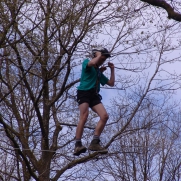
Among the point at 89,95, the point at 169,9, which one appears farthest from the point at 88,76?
the point at 169,9

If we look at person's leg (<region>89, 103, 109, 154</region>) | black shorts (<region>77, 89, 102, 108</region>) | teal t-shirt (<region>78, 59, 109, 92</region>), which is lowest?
person's leg (<region>89, 103, 109, 154</region>)

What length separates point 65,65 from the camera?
1056 centimetres

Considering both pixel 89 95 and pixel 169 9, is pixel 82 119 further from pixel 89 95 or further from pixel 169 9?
pixel 169 9

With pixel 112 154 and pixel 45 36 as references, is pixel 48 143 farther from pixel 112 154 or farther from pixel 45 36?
pixel 45 36

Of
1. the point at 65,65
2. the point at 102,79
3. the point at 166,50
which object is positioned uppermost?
the point at 166,50

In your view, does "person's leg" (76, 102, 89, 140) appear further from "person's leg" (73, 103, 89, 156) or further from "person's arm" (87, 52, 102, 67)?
"person's arm" (87, 52, 102, 67)

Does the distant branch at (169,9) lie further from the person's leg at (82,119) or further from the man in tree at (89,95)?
the person's leg at (82,119)

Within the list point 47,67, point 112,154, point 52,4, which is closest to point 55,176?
point 112,154

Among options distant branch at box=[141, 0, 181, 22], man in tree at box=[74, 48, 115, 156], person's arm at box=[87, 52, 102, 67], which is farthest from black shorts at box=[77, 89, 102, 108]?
distant branch at box=[141, 0, 181, 22]

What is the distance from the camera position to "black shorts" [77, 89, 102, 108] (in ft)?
22.2

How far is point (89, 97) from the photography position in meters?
6.83

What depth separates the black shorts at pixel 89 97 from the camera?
6.78 metres

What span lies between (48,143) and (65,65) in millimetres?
2653

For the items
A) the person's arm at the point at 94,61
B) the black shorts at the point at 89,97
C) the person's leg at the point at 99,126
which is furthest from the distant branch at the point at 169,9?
the person's leg at the point at 99,126
